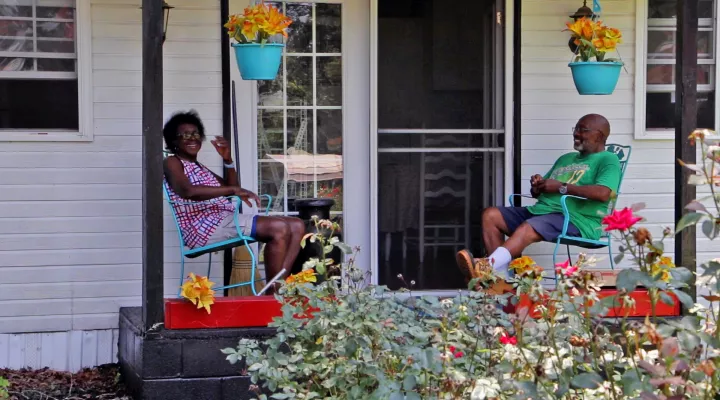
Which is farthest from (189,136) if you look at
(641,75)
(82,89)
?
(641,75)

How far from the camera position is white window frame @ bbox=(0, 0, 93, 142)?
5449 millimetres

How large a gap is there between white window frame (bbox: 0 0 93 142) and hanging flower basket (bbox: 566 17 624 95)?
2639mm

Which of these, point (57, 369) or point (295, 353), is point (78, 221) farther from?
point (295, 353)

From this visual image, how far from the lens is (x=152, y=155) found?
4539 millimetres

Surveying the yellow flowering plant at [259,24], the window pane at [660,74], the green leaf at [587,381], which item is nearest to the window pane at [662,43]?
the window pane at [660,74]

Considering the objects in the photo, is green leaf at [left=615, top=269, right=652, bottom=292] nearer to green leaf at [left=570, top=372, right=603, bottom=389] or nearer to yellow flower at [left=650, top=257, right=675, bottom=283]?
yellow flower at [left=650, top=257, right=675, bottom=283]

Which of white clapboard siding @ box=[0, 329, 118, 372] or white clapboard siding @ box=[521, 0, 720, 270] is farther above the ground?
white clapboard siding @ box=[521, 0, 720, 270]

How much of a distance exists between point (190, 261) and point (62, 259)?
2.29 feet

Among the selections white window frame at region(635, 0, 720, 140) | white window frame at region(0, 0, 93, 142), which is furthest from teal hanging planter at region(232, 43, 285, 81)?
white window frame at region(635, 0, 720, 140)

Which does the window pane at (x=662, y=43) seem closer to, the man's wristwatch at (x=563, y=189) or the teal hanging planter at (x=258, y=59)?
the man's wristwatch at (x=563, y=189)

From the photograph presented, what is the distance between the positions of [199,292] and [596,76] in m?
2.47

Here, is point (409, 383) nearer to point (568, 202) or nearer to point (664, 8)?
point (568, 202)

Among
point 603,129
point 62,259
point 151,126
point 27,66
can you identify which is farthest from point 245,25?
point 603,129

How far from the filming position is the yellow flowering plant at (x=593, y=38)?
5430 millimetres
